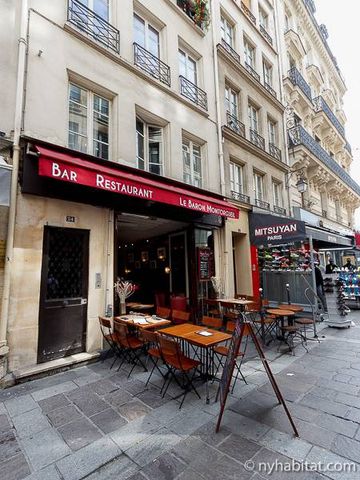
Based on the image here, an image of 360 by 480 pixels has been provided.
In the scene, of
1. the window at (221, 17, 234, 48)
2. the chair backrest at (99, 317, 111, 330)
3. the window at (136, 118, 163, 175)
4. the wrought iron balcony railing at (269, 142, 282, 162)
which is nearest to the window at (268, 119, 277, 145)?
the wrought iron balcony railing at (269, 142, 282, 162)

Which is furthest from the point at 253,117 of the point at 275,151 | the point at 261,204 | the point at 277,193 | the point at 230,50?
the point at 261,204

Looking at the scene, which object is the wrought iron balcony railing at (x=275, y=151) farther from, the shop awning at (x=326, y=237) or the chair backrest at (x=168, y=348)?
the chair backrest at (x=168, y=348)

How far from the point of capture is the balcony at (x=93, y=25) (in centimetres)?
624

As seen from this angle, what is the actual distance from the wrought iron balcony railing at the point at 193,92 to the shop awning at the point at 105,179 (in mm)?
4240

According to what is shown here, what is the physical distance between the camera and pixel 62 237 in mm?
5527

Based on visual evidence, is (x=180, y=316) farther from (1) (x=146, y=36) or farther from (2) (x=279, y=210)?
(2) (x=279, y=210)

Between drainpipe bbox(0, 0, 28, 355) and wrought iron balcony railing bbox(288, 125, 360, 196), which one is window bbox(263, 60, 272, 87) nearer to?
A: wrought iron balcony railing bbox(288, 125, 360, 196)

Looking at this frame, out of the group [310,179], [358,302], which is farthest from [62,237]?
[310,179]

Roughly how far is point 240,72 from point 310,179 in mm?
8012

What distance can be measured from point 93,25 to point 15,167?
4480 mm

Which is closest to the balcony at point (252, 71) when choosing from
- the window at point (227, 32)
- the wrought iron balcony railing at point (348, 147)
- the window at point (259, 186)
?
the window at point (227, 32)

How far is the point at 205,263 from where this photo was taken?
29.3ft

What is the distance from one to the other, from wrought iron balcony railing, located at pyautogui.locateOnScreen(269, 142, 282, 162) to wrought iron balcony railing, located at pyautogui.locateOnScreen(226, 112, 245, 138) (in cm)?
251

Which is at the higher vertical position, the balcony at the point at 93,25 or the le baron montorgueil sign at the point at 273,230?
the balcony at the point at 93,25
